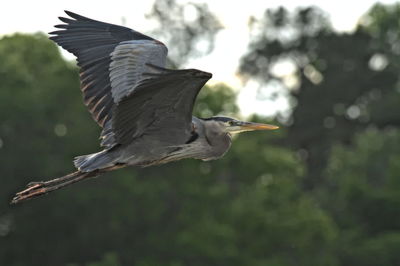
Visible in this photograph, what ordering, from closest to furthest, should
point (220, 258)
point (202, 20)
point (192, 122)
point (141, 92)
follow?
point (141, 92)
point (192, 122)
point (220, 258)
point (202, 20)

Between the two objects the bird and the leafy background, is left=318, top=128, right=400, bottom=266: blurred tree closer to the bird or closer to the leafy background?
the leafy background

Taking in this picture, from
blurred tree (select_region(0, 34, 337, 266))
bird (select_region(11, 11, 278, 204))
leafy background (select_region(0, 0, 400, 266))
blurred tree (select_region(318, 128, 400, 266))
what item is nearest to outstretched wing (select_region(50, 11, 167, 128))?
bird (select_region(11, 11, 278, 204))

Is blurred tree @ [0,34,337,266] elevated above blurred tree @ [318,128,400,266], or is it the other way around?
blurred tree @ [0,34,337,266]

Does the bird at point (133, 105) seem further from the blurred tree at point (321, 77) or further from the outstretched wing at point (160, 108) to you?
the blurred tree at point (321, 77)

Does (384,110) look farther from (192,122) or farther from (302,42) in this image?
(192,122)

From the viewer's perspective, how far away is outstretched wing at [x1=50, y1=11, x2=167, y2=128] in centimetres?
1215

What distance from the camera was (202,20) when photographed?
2031 inches

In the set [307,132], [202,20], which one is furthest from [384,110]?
[202,20]

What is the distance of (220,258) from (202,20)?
19.2 m

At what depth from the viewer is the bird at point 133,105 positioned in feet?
34.7

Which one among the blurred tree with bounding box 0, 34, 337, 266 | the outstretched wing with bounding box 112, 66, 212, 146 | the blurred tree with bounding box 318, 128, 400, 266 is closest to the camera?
the outstretched wing with bounding box 112, 66, 212, 146

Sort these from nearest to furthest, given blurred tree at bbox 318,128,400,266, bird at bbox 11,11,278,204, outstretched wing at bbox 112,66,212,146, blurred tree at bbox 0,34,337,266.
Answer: outstretched wing at bbox 112,66,212,146 < bird at bbox 11,11,278,204 < blurred tree at bbox 0,34,337,266 < blurred tree at bbox 318,128,400,266

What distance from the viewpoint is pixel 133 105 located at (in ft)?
35.3

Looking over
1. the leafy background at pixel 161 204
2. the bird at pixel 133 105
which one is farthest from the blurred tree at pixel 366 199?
the bird at pixel 133 105
